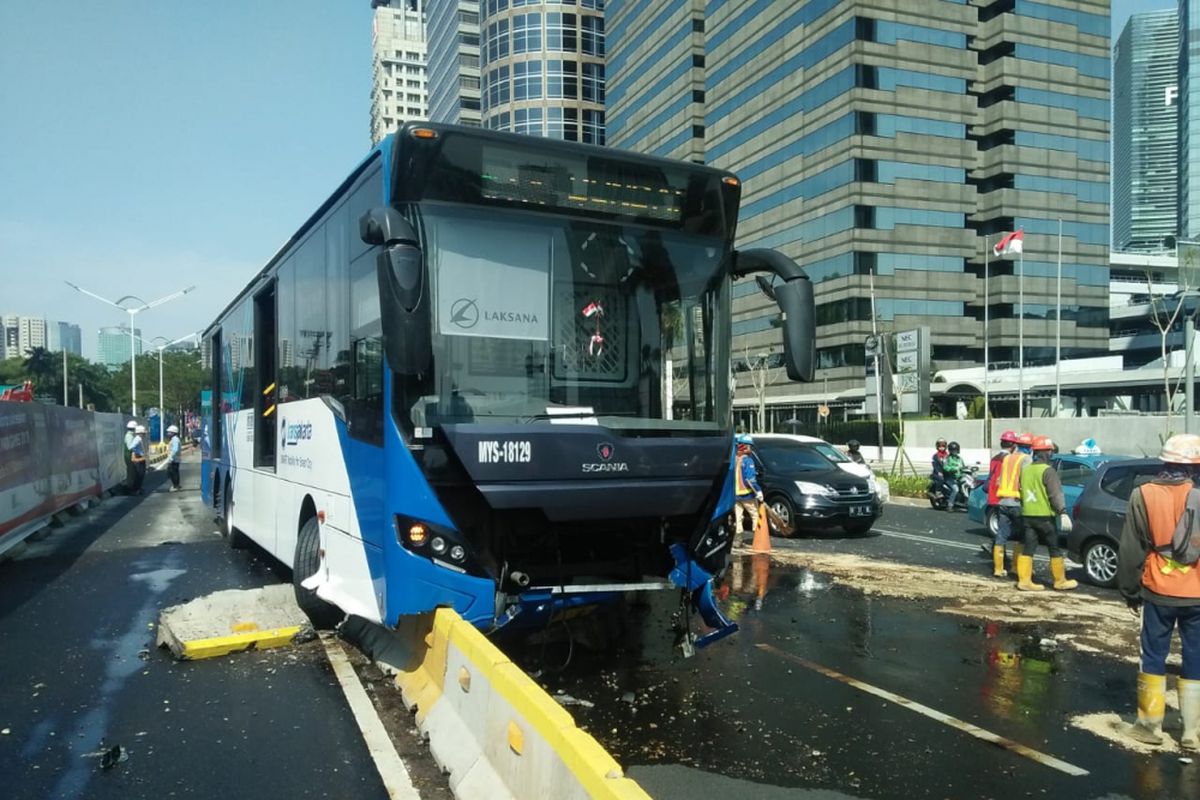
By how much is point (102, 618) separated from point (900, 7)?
234ft

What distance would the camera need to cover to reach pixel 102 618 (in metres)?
9.07

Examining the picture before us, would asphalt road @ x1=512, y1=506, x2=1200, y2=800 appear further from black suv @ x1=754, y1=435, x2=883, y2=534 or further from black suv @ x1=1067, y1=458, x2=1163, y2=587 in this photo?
black suv @ x1=754, y1=435, x2=883, y2=534

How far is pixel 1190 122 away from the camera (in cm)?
15625

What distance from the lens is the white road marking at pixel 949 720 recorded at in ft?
16.8

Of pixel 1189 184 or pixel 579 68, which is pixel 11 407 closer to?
pixel 579 68

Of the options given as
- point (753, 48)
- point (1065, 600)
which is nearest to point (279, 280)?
point (1065, 600)

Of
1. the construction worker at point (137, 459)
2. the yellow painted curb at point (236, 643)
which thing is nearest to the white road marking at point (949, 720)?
the yellow painted curb at point (236, 643)

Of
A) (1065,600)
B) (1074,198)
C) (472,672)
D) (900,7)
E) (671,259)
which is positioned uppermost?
(900,7)

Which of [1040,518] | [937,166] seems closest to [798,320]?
[1040,518]

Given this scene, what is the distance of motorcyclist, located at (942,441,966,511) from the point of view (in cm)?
2103

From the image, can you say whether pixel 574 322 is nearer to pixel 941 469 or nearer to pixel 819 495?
pixel 819 495

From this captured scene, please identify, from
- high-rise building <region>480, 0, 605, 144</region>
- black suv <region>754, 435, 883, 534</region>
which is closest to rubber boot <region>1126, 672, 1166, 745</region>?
black suv <region>754, 435, 883, 534</region>

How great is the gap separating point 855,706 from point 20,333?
720 ft

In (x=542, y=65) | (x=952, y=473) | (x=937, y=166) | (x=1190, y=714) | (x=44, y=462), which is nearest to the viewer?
(x=1190, y=714)
